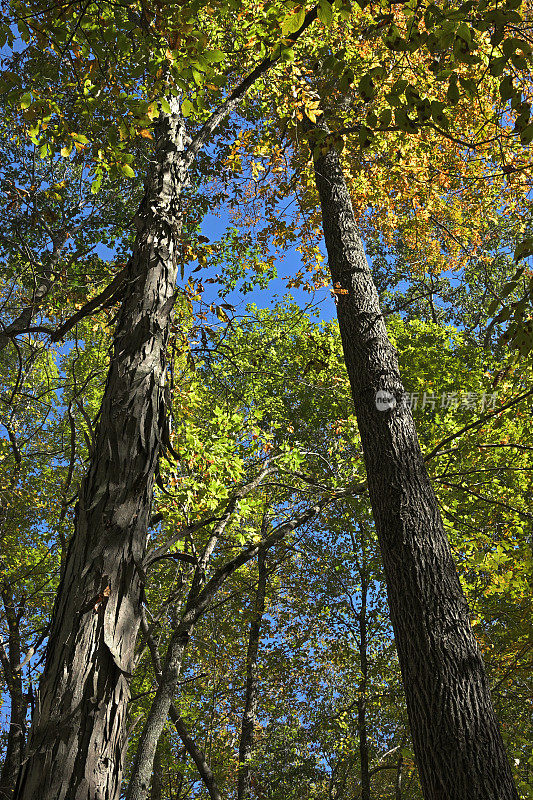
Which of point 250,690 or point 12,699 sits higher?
point 250,690

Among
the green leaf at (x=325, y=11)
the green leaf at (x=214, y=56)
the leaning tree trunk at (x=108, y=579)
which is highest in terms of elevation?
the green leaf at (x=214, y=56)

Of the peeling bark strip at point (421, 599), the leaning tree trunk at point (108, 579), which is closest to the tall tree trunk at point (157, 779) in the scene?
the peeling bark strip at point (421, 599)

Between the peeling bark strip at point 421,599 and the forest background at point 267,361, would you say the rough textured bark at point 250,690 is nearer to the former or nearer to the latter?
the forest background at point 267,361

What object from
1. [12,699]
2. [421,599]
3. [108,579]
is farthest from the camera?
[12,699]

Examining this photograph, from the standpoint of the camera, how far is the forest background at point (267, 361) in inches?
131

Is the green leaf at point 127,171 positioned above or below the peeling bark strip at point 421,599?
above

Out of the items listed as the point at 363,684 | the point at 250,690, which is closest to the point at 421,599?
the point at 363,684

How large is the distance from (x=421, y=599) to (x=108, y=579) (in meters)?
2.03

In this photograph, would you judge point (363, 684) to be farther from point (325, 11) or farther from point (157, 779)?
point (325, 11)

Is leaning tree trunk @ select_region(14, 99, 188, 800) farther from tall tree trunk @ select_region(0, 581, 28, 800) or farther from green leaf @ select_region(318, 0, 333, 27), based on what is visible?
tall tree trunk @ select_region(0, 581, 28, 800)

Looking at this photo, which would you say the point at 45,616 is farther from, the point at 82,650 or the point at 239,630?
the point at 82,650

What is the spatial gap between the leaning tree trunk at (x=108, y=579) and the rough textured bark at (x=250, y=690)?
35.0 ft

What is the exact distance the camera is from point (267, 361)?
50.3 feet

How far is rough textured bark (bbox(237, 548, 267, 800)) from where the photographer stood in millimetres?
12125
